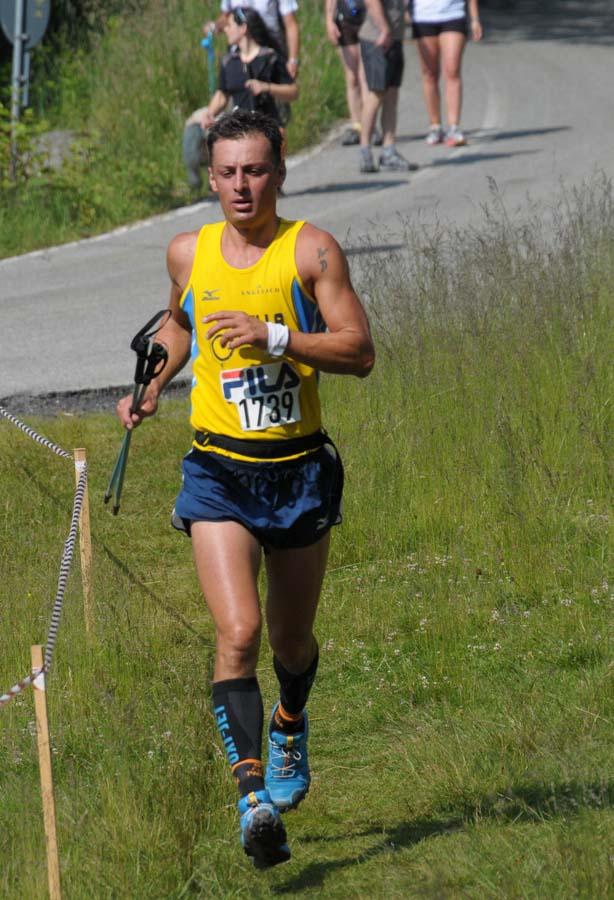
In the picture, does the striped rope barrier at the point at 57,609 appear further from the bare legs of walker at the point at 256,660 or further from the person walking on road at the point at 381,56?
the person walking on road at the point at 381,56

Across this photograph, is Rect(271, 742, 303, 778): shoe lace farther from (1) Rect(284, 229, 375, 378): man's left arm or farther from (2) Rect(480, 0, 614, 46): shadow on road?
(2) Rect(480, 0, 614, 46): shadow on road

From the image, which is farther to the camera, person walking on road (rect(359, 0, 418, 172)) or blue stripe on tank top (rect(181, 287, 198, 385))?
person walking on road (rect(359, 0, 418, 172))

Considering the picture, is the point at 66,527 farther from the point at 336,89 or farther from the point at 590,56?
the point at 590,56

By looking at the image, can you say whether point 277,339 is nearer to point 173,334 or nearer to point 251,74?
point 173,334

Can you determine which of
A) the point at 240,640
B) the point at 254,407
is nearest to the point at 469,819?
the point at 240,640

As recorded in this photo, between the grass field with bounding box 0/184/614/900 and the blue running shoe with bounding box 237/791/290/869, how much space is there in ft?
0.69

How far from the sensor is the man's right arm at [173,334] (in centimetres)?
470

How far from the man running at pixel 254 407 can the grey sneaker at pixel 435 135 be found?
45.1 feet

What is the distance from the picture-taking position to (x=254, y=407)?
15.0 feet

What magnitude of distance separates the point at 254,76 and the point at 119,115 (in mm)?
6334

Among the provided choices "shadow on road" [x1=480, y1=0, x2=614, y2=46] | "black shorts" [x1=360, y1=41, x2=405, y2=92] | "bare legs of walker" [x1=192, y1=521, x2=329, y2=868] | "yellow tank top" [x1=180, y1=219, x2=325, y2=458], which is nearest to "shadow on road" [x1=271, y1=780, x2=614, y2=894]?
"bare legs of walker" [x1=192, y1=521, x2=329, y2=868]

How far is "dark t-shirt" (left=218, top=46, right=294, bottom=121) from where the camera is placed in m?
11.5

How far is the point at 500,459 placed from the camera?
734 centimetres

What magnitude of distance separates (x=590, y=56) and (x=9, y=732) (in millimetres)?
21943
